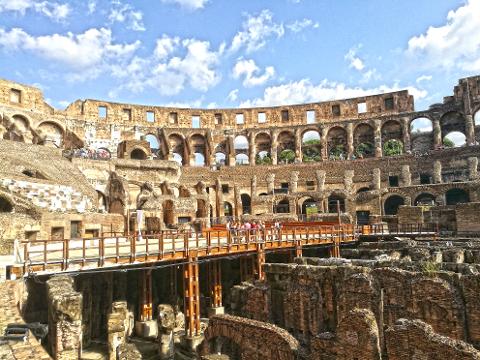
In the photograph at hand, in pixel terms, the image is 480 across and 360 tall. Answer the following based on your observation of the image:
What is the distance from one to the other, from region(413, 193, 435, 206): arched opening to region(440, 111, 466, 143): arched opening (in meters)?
11.0

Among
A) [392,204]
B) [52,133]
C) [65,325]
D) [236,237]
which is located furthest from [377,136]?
[65,325]

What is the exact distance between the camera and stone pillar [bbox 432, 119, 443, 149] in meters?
43.8

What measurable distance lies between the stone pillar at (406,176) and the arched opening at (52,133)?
114ft

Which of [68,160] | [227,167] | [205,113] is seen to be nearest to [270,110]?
[205,113]

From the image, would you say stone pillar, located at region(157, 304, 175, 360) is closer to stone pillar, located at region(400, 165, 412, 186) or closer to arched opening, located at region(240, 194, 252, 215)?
arched opening, located at region(240, 194, 252, 215)

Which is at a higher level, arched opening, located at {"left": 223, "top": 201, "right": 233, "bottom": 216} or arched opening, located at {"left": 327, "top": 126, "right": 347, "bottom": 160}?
arched opening, located at {"left": 327, "top": 126, "right": 347, "bottom": 160}

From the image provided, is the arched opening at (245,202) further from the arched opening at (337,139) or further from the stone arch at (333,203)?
the arched opening at (337,139)

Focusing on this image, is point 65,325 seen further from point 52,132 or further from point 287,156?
point 287,156

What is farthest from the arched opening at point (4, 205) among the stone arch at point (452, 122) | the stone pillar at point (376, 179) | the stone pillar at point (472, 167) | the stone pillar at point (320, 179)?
the stone arch at point (452, 122)

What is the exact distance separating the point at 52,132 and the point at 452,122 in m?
43.9

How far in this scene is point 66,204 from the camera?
2414 cm

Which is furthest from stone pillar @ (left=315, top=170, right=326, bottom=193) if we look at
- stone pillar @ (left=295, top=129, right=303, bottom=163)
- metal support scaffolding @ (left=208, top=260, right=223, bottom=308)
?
metal support scaffolding @ (left=208, top=260, right=223, bottom=308)

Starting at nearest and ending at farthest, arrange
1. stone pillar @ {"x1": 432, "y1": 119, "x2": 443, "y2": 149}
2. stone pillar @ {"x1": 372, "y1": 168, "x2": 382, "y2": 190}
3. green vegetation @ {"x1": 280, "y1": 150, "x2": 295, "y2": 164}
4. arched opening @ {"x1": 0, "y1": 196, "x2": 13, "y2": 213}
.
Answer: arched opening @ {"x1": 0, "y1": 196, "x2": 13, "y2": 213}, stone pillar @ {"x1": 372, "y1": 168, "x2": 382, "y2": 190}, stone pillar @ {"x1": 432, "y1": 119, "x2": 443, "y2": 149}, green vegetation @ {"x1": 280, "y1": 150, "x2": 295, "y2": 164}

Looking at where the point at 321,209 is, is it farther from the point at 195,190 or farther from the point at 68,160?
the point at 68,160
